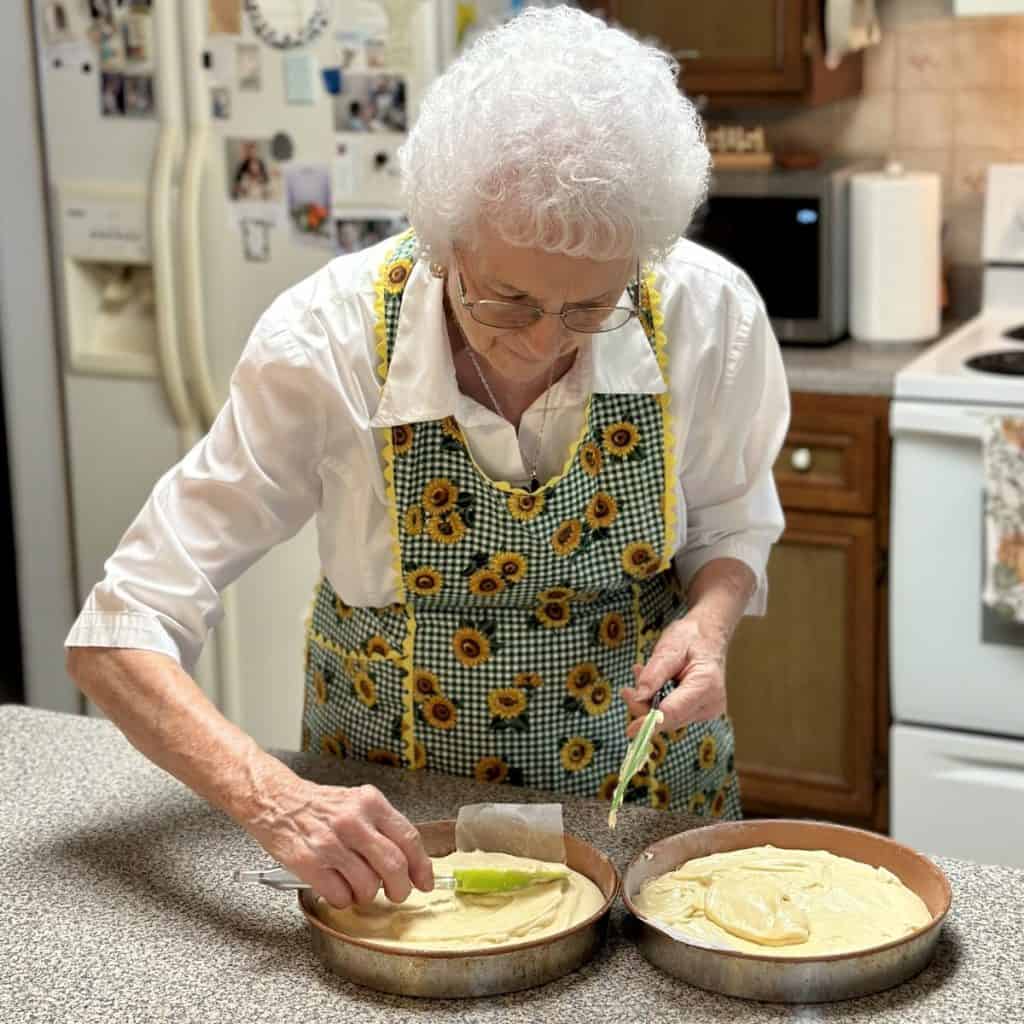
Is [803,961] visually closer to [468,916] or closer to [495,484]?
[468,916]

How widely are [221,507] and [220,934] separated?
387 mm

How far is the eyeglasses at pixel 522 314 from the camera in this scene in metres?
1.34

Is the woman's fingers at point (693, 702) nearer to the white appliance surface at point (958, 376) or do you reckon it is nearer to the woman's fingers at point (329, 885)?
the woman's fingers at point (329, 885)

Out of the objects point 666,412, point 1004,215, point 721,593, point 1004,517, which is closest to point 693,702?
point 721,593

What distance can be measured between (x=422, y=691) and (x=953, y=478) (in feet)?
4.56

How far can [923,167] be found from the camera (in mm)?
3213

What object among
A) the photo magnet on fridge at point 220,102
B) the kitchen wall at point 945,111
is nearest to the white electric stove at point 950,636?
the kitchen wall at point 945,111

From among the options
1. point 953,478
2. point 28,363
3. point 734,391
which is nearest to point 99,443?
point 28,363

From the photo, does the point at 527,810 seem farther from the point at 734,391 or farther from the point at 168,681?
the point at 734,391

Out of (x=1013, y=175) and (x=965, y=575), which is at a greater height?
(x=1013, y=175)

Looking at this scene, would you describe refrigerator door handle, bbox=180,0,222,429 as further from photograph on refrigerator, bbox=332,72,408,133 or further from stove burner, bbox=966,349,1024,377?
stove burner, bbox=966,349,1024,377

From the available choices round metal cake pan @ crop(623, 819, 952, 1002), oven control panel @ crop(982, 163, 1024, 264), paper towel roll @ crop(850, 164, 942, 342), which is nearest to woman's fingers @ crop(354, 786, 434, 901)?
round metal cake pan @ crop(623, 819, 952, 1002)

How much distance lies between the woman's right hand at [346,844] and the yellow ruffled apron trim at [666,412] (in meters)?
0.45

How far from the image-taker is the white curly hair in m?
1.26
